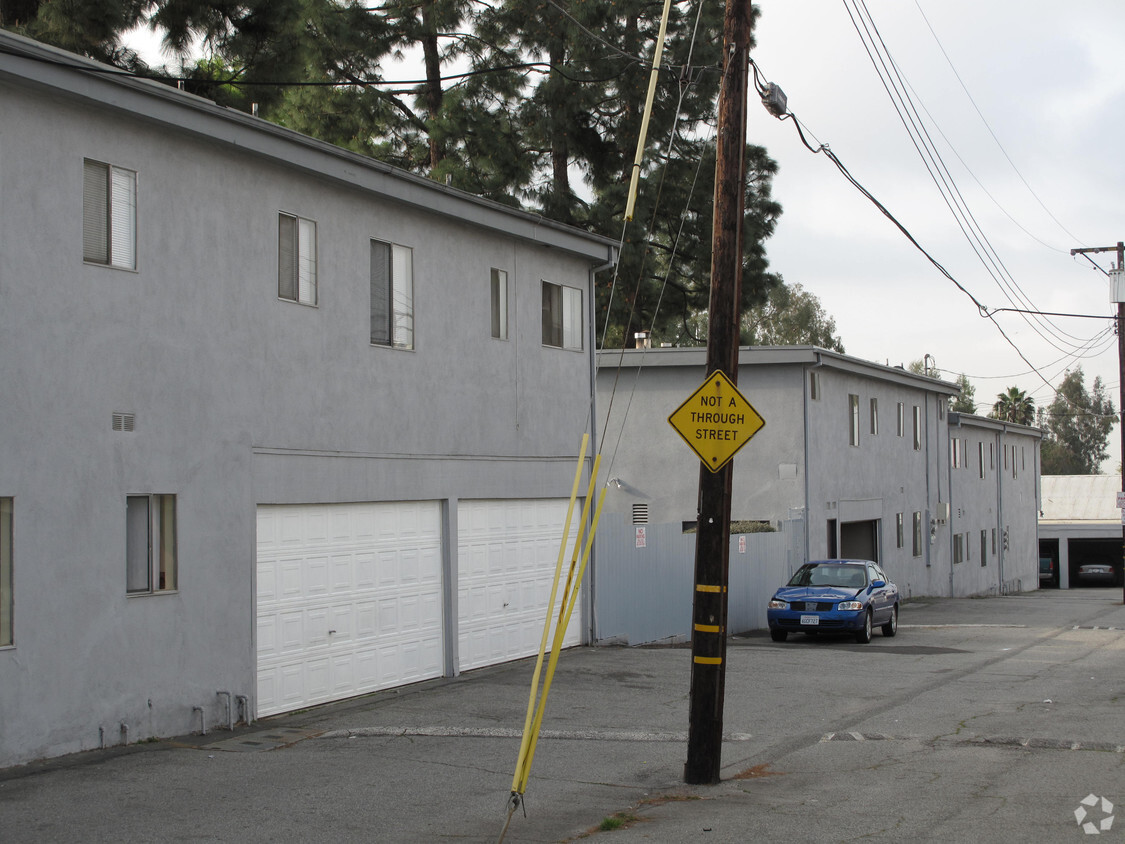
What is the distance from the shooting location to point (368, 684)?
15.2m

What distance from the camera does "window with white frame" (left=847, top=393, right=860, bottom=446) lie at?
32625 mm

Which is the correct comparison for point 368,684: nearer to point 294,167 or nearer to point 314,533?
point 314,533

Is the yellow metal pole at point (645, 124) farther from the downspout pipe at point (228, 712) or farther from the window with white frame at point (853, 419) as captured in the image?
the window with white frame at point (853, 419)

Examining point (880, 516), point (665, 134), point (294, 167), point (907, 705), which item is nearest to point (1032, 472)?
point (880, 516)

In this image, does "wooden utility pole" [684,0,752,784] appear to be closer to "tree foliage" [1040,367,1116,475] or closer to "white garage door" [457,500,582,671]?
"white garage door" [457,500,582,671]

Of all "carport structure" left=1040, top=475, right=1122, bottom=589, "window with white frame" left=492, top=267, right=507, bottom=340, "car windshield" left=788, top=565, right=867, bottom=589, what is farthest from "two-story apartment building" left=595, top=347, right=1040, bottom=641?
"carport structure" left=1040, top=475, right=1122, bottom=589

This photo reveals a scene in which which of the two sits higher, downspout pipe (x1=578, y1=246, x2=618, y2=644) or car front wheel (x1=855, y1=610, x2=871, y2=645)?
downspout pipe (x1=578, y1=246, x2=618, y2=644)

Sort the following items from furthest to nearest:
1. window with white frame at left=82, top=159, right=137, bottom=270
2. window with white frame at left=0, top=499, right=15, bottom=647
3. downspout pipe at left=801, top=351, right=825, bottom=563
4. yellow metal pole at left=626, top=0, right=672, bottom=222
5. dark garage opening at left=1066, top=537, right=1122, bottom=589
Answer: dark garage opening at left=1066, top=537, right=1122, bottom=589 < downspout pipe at left=801, top=351, right=825, bottom=563 < window with white frame at left=82, top=159, right=137, bottom=270 < window with white frame at left=0, top=499, right=15, bottom=647 < yellow metal pole at left=626, top=0, right=672, bottom=222

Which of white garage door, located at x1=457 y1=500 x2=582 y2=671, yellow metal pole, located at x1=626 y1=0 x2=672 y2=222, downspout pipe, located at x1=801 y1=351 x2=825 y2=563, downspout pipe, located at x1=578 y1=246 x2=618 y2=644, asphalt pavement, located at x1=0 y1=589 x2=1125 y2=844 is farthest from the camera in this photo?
downspout pipe, located at x1=801 y1=351 x2=825 y2=563

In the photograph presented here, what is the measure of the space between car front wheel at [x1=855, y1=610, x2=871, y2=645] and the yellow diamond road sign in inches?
514

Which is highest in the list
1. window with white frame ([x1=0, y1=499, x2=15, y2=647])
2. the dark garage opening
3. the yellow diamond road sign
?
the yellow diamond road sign

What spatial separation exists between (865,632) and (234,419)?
13.6 m

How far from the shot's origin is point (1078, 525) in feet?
221

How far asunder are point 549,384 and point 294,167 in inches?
251
